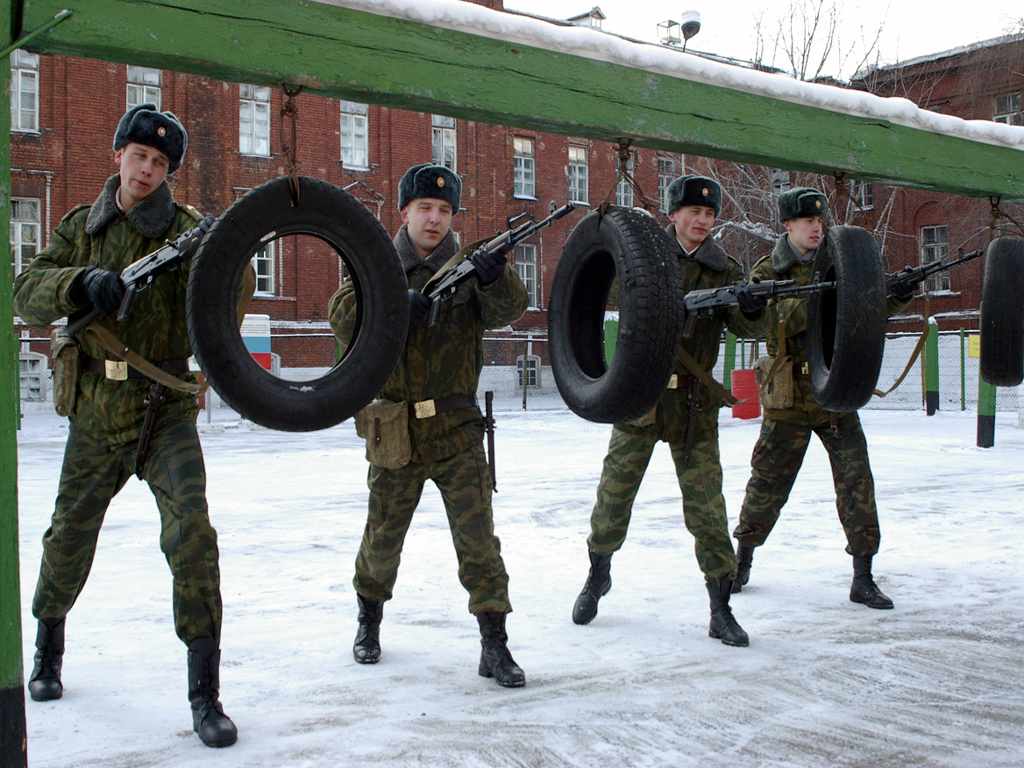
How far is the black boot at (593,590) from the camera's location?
394 centimetres

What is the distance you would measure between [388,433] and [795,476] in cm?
218

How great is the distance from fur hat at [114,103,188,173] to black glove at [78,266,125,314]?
1.58ft

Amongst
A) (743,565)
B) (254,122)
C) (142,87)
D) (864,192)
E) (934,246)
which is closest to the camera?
(743,565)

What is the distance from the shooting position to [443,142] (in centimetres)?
2392

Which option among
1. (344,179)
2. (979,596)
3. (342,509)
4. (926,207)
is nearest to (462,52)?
(979,596)

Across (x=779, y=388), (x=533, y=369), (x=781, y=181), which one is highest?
(x=781, y=181)

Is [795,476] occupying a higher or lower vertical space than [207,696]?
higher

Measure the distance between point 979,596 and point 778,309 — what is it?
171 centimetres

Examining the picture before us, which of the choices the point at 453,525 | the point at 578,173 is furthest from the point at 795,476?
the point at 578,173

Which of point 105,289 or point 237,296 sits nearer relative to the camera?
point 237,296

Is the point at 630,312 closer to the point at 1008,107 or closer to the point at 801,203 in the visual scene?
the point at 801,203

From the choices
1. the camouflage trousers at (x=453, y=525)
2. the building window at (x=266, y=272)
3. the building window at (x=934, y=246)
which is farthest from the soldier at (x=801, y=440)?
the building window at (x=934, y=246)

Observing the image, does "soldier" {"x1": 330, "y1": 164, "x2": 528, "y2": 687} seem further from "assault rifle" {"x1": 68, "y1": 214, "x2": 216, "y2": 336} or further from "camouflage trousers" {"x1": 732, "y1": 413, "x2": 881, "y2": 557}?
"camouflage trousers" {"x1": 732, "y1": 413, "x2": 881, "y2": 557}

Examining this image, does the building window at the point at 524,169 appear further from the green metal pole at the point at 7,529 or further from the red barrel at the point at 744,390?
the green metal pole at the point at 7,529
